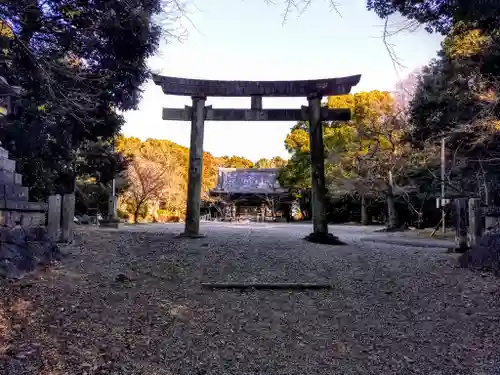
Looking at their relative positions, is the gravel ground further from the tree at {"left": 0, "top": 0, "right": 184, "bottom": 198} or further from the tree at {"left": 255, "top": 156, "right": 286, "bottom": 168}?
the tree at {"left": 255, "top": 156, "right": 286, "bottom": 168}

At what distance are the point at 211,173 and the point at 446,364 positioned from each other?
38.0 meters

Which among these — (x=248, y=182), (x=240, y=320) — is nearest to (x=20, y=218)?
(x=240, y=320)

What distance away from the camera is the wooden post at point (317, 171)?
1001cm

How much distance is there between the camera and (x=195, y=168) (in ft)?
33.1

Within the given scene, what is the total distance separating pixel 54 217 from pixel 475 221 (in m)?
7.30

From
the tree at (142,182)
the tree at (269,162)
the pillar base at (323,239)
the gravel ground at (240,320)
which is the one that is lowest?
the gravel ground at (240,320)

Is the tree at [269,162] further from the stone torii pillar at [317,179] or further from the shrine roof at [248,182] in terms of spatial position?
the stone torii pillar at [317,179]

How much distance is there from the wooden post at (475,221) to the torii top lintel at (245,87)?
12.3 ft

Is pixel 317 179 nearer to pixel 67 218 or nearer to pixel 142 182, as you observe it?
pixel 67 218

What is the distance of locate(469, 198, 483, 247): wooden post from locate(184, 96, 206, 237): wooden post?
5440 millimetres

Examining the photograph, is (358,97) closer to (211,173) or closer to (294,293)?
(211,173)

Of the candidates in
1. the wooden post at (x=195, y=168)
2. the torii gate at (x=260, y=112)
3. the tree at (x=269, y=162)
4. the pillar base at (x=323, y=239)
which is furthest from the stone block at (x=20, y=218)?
the tree at (x=269, y=162)

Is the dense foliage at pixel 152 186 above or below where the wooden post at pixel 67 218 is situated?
above

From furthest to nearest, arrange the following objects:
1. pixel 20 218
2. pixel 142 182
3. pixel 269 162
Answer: pixel 269 162
pixel 142 182
pixel 20 218
